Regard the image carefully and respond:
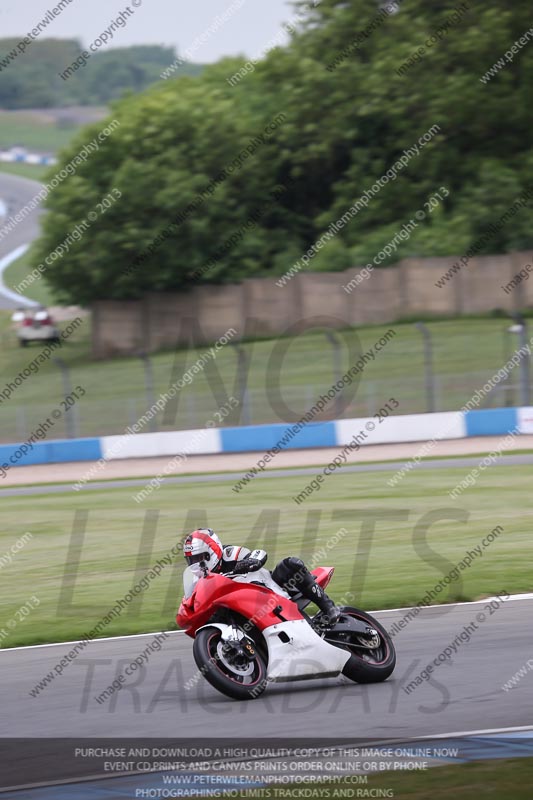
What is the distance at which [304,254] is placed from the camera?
4441 cm

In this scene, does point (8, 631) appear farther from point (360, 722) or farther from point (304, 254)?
point (304, 254)

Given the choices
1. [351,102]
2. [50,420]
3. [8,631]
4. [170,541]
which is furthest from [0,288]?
[8,631]

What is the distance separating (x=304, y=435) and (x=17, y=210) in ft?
167

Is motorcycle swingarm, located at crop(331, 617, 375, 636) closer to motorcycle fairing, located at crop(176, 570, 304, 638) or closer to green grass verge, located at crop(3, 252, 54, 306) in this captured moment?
motorcycle fairing, located at crop(176, 570, 304, 638)

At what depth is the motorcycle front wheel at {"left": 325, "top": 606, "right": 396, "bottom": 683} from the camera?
782cm

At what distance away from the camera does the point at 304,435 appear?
2662 centimetres

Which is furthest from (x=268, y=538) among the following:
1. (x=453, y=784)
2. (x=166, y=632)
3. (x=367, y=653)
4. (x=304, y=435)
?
(x=304, y=435)

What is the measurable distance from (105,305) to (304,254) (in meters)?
7.38

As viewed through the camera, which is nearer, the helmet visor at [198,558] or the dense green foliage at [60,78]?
the helmet visor at [198,558]

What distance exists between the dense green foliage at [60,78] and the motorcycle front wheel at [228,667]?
115373 mm

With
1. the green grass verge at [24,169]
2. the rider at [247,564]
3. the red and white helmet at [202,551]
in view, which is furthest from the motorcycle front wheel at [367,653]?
the green grass verge at [24,169]

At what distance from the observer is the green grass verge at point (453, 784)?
17.9 ft

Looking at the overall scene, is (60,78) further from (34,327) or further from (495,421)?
(495,421)

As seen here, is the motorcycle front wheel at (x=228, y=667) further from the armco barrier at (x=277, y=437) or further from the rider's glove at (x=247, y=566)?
the armco barrier at (x=277, y=437)
